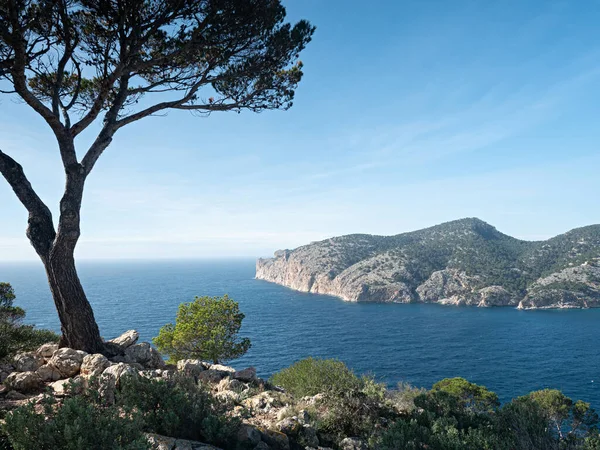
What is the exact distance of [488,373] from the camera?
52781mm

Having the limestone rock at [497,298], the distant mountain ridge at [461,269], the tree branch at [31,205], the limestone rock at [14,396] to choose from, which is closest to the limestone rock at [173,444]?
the limestone rock at [14,396]

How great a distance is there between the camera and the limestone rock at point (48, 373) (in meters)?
8.13

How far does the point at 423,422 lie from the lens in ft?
26.7

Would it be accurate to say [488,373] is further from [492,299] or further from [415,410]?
[492,299]

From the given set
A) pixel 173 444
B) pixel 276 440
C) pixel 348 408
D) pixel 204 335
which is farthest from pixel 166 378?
pixel 204 335

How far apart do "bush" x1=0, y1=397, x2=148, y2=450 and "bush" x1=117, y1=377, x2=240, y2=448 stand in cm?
92

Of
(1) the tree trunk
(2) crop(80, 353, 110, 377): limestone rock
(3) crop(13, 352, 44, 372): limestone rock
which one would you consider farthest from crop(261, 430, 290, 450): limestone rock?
(3) crop(13, 352, 44, 372): limestone rock

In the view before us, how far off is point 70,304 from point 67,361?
1.46 metres

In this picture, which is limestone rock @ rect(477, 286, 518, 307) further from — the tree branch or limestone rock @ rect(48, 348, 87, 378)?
the tree branch

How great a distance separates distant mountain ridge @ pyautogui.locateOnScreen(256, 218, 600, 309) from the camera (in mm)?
109750

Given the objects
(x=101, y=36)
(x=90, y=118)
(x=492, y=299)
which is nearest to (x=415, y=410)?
(x=90, y=118)

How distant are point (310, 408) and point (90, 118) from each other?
1033 centimetres

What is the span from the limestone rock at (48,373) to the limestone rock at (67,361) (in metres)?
0.08

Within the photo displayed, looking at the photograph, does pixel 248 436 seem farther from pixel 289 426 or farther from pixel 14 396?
pixel 14 396
